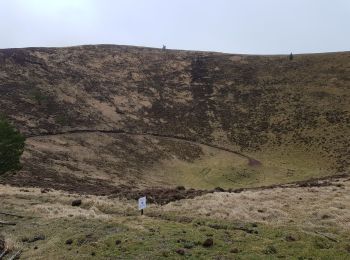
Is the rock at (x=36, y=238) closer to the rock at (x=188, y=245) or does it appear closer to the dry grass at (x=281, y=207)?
the rock at (x=188, y=245)

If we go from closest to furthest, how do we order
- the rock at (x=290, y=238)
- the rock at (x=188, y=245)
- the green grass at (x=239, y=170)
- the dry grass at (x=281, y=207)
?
the rock at (x=188, y=245) → the rock at (x=290, y=238) → the dry grass at (x=281, y=207) → the green grass at (x=239, y=170)

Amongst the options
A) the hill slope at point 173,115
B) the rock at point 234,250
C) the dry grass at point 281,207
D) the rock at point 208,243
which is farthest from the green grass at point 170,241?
the hill slope at point 173,115

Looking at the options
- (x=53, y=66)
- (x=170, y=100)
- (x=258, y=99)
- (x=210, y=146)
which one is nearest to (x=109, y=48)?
(x=53, y=66)

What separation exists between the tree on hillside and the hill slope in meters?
8.27

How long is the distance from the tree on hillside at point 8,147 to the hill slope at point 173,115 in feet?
27.1

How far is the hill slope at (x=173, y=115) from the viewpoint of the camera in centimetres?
5978

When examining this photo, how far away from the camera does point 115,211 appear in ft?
89.5

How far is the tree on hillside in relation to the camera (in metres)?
33.6

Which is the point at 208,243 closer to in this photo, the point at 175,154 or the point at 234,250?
the point at 234,250

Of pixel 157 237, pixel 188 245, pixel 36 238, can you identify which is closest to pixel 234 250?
pixel 188 245

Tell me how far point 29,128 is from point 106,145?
10.4 meters

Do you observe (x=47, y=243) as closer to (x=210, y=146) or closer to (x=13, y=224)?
(x=13, y=224)

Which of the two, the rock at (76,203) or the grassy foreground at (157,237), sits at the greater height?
the grassy foreground at (157,237)

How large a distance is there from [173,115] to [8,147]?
173ft
